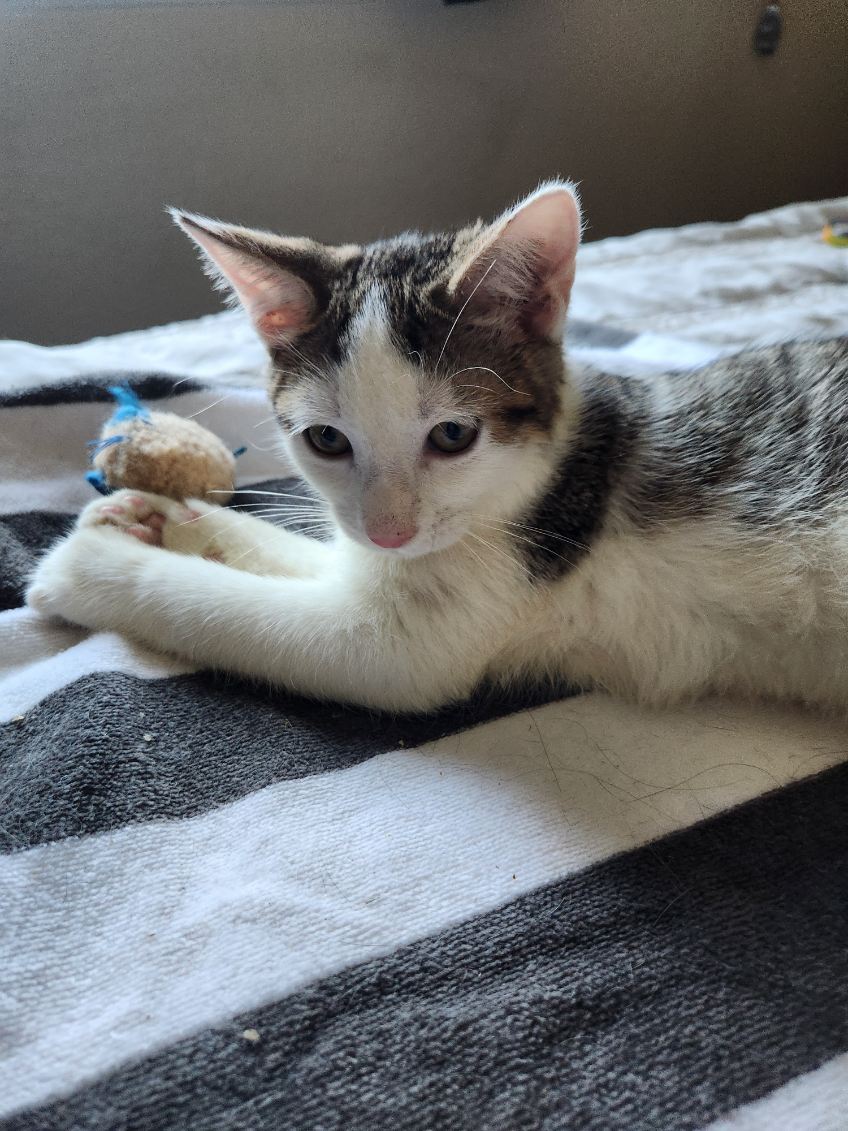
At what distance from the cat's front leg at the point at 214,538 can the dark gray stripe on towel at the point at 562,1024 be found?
67 centimetres

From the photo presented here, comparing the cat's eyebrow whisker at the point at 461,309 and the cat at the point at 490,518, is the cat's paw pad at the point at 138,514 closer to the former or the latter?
the cat at the point at 490,518

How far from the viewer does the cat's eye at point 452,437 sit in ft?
3.14

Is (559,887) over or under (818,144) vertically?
under

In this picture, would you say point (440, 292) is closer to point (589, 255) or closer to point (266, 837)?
point (266, 837)

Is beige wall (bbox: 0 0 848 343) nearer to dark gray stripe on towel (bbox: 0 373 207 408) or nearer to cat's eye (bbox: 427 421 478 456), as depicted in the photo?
dark gray stripe on towel (bbox: 0 373 207 408)

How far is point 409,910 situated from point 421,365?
0.58 meters

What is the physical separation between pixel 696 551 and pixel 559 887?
19.5 inches

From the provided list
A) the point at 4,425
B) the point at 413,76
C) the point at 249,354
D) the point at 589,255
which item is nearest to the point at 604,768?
the point at 4,425

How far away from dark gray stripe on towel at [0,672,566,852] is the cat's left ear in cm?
48

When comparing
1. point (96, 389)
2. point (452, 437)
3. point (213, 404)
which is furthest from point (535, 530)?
point (96, 389)

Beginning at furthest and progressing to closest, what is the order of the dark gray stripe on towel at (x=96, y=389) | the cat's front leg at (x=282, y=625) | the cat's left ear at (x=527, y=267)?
the dark gray stripe on towel at (x=96, y=389), the cat's front leg at (x=282, y=625), the cat's left ear at (x=527, y=267)

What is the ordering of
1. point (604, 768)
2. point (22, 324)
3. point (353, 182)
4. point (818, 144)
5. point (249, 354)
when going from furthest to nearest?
point (818, 144) < point (353, 182) < point (22, 324) < point (249, 354) < point (604, 768)

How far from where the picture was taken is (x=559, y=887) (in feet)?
2.50

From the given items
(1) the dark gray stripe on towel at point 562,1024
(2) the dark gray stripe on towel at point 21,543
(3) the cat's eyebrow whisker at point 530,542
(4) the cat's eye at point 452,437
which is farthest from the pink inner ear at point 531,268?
(2) the dark gray stripe on towel at point 21,543
